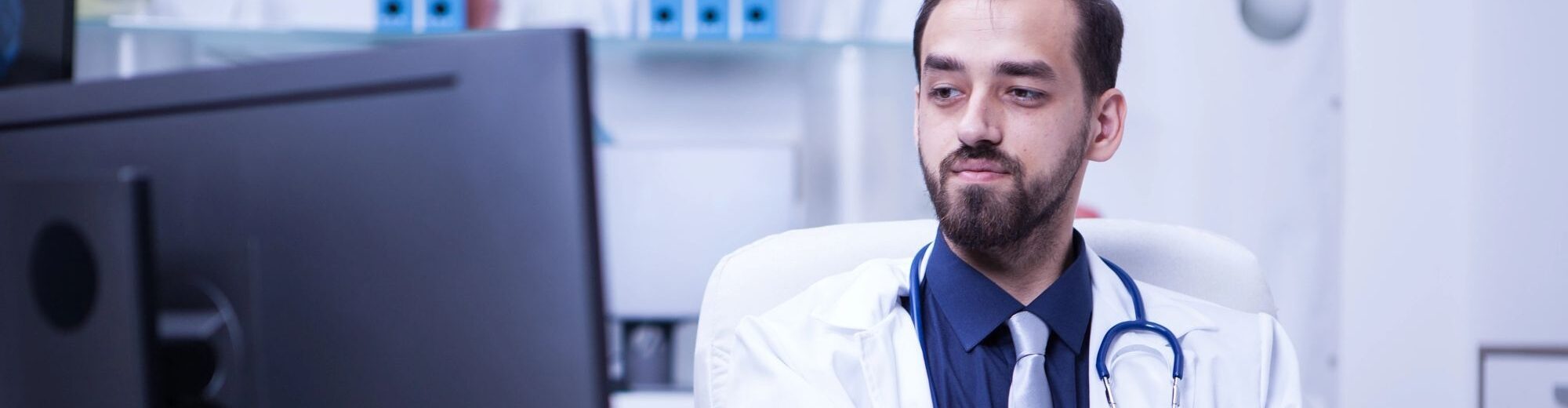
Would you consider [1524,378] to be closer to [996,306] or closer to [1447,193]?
[1447,193]

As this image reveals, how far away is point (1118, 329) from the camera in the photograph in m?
1.05

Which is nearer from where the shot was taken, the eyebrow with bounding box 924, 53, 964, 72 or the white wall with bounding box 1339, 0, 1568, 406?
the eyebrow with bounding box 924, 53, 964, 72

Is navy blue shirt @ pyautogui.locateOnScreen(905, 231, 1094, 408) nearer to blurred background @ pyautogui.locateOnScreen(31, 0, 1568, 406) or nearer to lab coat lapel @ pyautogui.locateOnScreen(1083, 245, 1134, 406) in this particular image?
lab coat lapel @ pyautogui.locateOnScreen(1083, 245, 1134, 406)

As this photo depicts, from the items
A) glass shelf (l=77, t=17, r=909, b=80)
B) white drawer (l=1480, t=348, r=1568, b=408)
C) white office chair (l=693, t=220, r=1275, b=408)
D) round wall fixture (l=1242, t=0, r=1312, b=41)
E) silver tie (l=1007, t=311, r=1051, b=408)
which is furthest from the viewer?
glass shelf (l=77, t=17, r=909, b=80)

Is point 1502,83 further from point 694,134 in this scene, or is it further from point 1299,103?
point 694,134

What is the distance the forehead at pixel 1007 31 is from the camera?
1.06m

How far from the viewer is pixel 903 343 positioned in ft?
3.51

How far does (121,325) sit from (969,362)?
2.55 ft

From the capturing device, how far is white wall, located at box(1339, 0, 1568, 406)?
172cm

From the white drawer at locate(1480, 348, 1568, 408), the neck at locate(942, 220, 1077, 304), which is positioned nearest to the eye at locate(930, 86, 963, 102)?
the neck at locate(942, 220, 1077, 304)


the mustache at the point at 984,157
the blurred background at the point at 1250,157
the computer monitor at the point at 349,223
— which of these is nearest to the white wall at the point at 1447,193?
the blurred background at the point at 1250,157

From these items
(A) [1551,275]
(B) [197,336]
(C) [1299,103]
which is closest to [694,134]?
(C) [1299,103]

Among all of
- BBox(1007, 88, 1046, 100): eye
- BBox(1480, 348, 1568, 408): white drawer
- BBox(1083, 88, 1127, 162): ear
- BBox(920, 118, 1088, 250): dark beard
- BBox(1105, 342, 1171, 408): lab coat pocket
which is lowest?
BBox(1480, 348, 1568, 408): white drawer

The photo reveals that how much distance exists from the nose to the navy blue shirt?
0.41 ft
